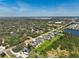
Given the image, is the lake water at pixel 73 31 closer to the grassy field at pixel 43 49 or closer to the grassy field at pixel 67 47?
the grassy field at pixel 67 47

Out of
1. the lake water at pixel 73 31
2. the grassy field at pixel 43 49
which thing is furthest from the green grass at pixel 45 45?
the lake water at pixel 73 31

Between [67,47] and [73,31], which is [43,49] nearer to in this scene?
[67,47]

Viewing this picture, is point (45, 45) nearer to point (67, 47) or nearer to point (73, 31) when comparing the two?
point (67, 47)

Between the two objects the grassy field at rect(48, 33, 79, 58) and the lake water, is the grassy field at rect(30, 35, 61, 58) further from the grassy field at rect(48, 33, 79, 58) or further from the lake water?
the lake water

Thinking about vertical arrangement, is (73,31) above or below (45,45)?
above

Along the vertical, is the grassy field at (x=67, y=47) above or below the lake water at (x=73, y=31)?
below

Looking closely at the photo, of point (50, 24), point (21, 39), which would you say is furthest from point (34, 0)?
point (21, 39)

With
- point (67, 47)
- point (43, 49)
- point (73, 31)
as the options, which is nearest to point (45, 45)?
point (43, 49)

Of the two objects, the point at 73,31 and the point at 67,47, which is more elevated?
the point at 73,31

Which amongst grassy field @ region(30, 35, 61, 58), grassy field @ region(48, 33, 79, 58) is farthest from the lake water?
grassy field @ region(30, 35, 61, 58)

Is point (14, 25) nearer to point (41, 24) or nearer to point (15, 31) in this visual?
point (15, 31)

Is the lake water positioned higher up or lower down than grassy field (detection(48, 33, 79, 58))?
higher up
